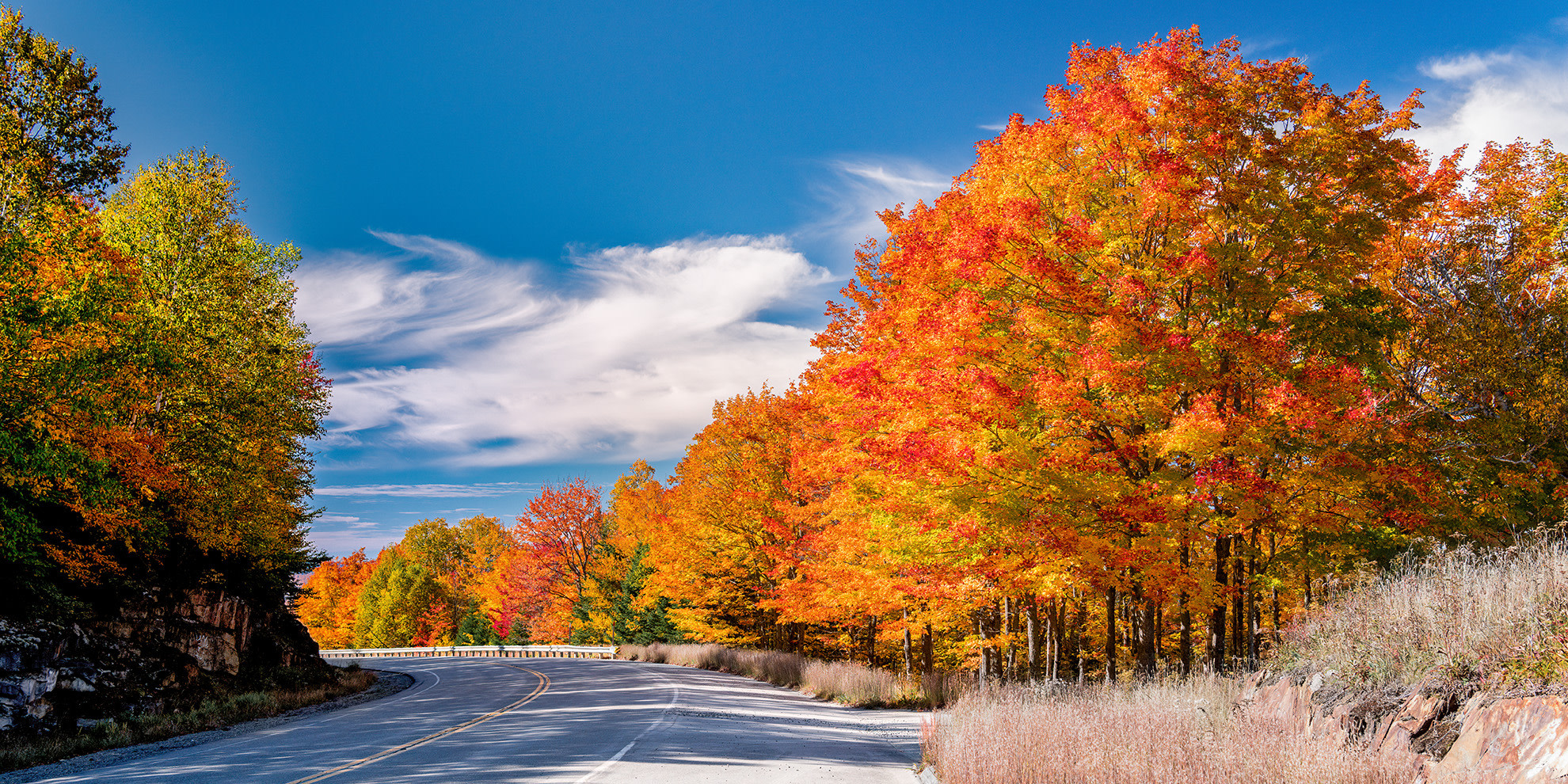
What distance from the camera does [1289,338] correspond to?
51.4ft

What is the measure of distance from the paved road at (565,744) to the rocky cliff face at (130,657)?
3.36 meters

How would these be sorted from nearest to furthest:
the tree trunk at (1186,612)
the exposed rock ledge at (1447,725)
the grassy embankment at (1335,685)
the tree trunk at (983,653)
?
the exposed rock ledge at (1447,725)
the grassy embankment at (1335,685)
the tree trunk at (1186,612)
the tree trunk at (983,653)

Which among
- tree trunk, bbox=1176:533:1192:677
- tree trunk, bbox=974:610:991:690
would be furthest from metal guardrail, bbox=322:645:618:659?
tree trunk, bbox=1176:533:1192:677

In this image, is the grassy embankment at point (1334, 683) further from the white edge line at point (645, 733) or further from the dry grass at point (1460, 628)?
the white edge line at point (645, 733)

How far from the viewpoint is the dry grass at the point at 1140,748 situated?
6.90 metres

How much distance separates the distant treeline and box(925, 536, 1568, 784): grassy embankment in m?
17.4

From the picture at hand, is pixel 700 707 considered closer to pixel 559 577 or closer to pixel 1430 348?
pixel 1430 348

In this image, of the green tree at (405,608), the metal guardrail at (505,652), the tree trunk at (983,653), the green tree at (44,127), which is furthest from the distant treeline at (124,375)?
the green tree at (405,608)

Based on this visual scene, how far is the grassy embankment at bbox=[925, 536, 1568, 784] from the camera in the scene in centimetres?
712

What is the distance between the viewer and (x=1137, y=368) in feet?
45.5

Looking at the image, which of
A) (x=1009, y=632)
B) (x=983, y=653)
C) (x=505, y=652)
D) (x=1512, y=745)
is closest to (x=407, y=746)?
(x=1512, y=745)

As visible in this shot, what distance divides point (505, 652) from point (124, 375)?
1588 inches

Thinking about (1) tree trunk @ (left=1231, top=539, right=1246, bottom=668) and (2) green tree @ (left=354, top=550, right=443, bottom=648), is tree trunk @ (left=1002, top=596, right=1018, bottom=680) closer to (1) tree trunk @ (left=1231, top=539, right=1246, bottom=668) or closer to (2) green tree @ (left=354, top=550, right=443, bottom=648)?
(1) tree trunk @ (left=1231, top=539, right=1246, bottom=668)

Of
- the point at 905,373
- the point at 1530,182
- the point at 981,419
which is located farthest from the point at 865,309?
the point at 1530,182
